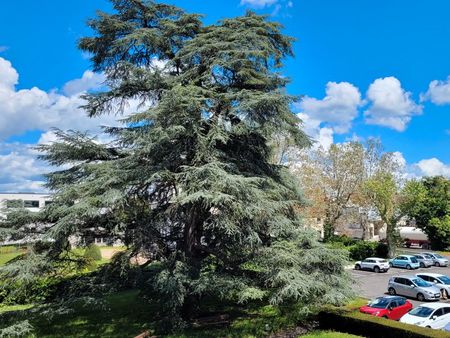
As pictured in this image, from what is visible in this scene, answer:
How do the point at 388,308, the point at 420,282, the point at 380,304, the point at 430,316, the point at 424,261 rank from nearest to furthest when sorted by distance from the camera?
1. the point at 430,316
2. the point at 388,308
3. the point at 380,304
4. the point at 420,282
5. the point at 424,261

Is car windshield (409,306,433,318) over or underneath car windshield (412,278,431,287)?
underneath

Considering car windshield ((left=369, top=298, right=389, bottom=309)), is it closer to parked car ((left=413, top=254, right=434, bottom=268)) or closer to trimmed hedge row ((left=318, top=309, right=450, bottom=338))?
trimmed hedge row ((left=318, top=309, right=450, bottom=338))

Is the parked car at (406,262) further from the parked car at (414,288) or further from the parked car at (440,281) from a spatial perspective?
the parked car at (414,288)

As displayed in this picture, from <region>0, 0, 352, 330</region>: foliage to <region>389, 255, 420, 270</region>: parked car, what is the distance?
24372 mm

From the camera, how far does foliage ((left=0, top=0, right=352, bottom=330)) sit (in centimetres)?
1356

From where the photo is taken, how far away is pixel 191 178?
1351 centimetres

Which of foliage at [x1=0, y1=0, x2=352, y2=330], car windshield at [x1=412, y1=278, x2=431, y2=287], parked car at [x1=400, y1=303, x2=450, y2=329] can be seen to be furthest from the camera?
car windshield at [x1=412, y1=278, x2=431, y2=287]

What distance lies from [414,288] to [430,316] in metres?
7.21

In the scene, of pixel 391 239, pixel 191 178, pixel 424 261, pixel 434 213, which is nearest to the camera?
pixel 191 178

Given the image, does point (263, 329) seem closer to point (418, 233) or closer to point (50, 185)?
point (50, 185)

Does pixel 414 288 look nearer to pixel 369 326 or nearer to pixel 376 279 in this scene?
pixel 376 279

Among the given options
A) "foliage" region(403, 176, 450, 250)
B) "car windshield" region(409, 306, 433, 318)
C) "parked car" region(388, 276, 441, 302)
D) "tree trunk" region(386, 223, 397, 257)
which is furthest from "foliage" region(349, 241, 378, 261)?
"car windshield" region(409, 306, 433, 318)

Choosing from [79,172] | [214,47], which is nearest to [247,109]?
[214,47]

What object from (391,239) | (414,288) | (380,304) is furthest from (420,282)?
(391,239)
